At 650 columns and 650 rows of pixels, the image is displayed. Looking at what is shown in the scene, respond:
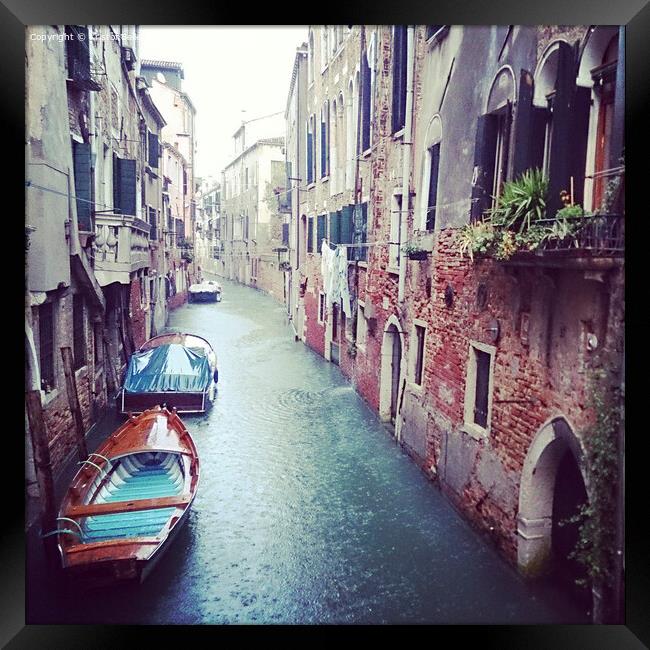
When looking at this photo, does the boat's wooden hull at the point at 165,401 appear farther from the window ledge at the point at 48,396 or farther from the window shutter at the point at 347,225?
the window shutter at the point at 347,225

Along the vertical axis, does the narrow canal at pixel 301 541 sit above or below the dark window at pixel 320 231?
below

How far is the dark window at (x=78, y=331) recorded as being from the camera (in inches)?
191

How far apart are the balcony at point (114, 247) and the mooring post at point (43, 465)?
1482mm

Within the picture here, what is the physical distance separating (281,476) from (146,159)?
3447mm

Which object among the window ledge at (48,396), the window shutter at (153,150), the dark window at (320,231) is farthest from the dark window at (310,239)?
the window ledge at (48,396)

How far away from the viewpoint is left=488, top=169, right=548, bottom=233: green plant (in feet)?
11.2

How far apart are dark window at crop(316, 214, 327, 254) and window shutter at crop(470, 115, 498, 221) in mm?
3602

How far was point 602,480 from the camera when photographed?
3.35 m

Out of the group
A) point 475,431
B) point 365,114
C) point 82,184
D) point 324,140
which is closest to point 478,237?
point 475,431

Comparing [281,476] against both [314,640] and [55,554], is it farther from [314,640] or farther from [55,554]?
[55,554]

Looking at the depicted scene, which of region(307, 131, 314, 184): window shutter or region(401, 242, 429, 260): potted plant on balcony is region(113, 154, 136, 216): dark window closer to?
region(307, 131, 314, 184): window shutter

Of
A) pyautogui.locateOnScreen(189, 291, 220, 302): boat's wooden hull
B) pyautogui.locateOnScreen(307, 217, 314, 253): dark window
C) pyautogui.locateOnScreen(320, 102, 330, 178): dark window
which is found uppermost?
pyautogui.locateOnScreen(320, 102, 330, 178): dark window

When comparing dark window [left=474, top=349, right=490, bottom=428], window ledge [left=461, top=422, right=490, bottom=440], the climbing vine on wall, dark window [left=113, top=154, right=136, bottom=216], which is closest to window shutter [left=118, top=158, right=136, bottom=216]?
dark window [left=113, top=154, right=136, bottom=216]
